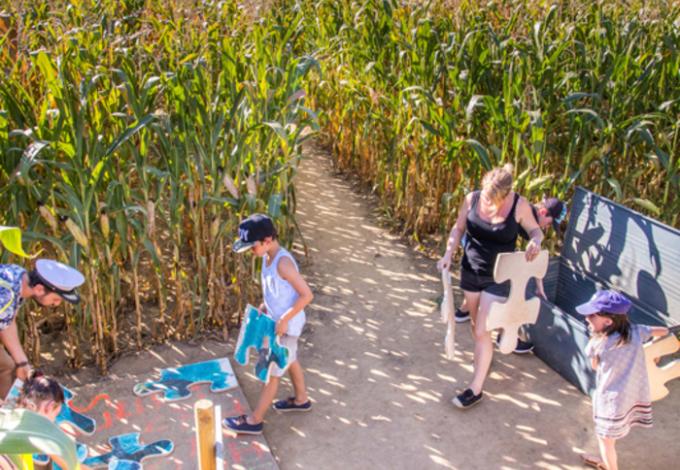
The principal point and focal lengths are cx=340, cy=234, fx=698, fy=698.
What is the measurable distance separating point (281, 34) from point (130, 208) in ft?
7.90

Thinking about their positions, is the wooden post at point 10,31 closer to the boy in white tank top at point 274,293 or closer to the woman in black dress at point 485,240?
the boy in white tank top at point 274,293

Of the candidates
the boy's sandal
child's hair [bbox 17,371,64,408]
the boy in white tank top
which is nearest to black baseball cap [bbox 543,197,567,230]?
the boy's sandal

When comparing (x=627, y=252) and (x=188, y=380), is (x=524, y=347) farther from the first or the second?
(x=188, y=380)

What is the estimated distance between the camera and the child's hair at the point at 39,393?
2.49 metres

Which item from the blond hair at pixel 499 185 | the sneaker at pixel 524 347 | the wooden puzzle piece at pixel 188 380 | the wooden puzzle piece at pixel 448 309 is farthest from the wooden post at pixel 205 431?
the sneaker at pixel 524 347

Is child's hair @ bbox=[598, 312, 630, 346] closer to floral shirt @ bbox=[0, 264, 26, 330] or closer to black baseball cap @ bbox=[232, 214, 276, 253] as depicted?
black baseball cap @ bbox=[232, 214, 276, 253]

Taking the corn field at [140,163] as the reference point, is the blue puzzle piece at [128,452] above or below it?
below

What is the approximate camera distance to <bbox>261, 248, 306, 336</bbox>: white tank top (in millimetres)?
3309

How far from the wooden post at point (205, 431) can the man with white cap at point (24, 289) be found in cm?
99

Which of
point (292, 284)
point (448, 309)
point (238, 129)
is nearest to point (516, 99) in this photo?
point (448, 309)

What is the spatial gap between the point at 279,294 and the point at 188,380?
0.96 metres

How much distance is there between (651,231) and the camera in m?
3.79

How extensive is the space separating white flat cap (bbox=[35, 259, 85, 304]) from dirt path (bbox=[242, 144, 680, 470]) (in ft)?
4.15

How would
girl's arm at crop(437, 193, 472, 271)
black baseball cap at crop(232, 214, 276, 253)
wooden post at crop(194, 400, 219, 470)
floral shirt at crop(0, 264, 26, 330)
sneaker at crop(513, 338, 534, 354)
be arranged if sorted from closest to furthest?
wooden post at crop(194, 400, 219, 470)
floral shirt at crop(0, 264, 26, 330)
black baseball cap at crop(232, 214, 276, 253)
girl's arm at crop(437, 193, 472, 271)
sneaker at crop(513, 338, 534, 354)
